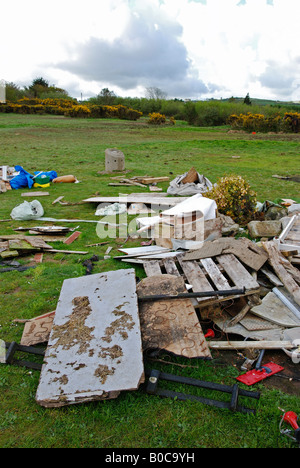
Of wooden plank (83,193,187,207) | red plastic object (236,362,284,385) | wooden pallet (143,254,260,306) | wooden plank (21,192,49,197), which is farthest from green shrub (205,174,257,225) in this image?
wooden plank (21,192,49,197)

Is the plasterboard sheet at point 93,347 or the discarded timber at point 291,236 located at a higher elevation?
the discarded timber at point 291,236

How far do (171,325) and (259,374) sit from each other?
37.0 inches

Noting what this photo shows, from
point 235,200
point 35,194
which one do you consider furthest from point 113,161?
point 235,200

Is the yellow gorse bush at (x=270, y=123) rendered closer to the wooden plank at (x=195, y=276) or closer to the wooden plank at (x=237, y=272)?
the wooden plank at (x=237, y=272)

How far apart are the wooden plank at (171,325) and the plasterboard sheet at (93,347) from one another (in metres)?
0.22

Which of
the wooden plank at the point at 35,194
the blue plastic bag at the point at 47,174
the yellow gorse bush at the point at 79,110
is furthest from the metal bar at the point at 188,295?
the yellow gorse bush at the point at 79,110

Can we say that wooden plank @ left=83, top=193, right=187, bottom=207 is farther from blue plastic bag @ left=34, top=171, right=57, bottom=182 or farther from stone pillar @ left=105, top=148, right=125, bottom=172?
stone pillar @ left=105, top=148, right=125, bottom=172

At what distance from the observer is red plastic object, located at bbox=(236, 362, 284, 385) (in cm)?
278

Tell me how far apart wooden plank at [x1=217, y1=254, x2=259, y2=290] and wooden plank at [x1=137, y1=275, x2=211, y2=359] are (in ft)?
2.50

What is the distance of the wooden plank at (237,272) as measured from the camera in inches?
146

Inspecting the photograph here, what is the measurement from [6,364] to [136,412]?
140cm
